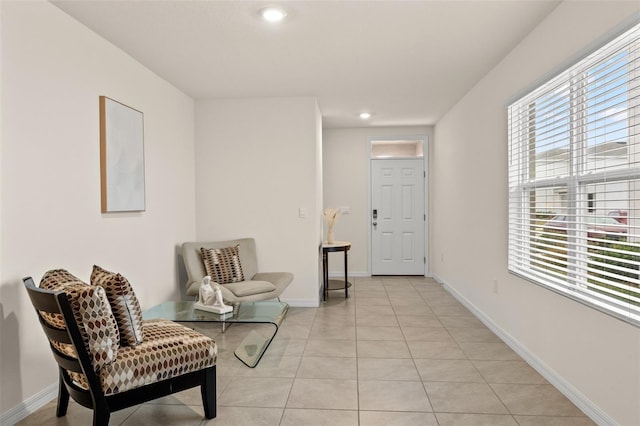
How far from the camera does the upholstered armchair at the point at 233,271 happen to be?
13.2 ft

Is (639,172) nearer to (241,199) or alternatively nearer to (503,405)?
(503,405)

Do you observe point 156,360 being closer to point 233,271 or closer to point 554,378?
point 233,271

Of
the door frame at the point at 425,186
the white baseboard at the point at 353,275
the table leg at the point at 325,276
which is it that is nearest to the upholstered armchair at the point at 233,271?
the table leg at the point at 325,276

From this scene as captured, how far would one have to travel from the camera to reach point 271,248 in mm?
4906

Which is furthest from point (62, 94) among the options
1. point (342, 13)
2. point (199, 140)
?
point (199, 140)

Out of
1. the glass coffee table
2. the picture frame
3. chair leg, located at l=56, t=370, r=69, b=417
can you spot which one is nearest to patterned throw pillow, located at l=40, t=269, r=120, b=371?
chair leg, located at l=56, t=370, r=69, b=417

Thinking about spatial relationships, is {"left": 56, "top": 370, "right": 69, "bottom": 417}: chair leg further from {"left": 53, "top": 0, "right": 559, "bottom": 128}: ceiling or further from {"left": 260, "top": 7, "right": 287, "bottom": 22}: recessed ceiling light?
{"left": 260, "top": 7, "right": 287, "bottom": 22}: recessed ceiling light

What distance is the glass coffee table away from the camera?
289 centimetres

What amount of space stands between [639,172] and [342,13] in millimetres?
1896

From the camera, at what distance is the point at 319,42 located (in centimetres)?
320

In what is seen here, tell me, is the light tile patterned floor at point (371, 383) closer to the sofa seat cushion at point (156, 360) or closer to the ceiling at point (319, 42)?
the sofa seat cushion at point (156, 360)

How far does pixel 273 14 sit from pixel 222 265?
257cm

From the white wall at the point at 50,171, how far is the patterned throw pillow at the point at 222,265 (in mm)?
679

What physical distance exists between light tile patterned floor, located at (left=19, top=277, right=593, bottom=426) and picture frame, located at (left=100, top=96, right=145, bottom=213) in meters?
1.42
